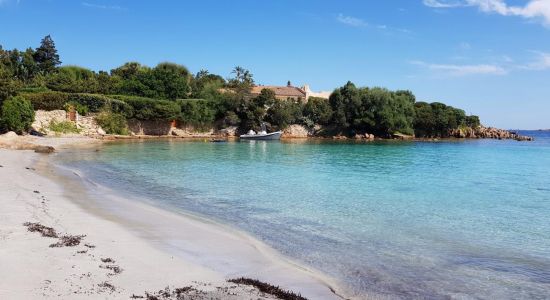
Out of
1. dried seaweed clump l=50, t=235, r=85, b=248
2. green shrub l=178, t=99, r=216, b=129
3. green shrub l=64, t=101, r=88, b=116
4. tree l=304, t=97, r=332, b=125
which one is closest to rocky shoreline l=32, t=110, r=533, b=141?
green shrub l=64, t=101, r=88, b=116

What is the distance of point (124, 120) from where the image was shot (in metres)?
63.7

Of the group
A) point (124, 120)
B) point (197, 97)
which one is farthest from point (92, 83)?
point (197, 97)

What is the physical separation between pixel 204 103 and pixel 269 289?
6743 cm

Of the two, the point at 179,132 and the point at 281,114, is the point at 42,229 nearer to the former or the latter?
the point at 179,132

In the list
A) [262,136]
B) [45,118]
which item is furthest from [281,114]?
[45,118]

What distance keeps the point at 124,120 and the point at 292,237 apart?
57.9 m

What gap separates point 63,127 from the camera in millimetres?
55219

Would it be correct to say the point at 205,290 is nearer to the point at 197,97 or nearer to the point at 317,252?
the point at 317,252

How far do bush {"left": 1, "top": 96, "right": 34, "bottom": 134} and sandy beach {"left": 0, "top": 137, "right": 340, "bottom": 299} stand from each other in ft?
101

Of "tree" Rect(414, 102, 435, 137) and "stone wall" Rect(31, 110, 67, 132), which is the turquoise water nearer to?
"stone wall" Rect(31, 110, 67, 132)

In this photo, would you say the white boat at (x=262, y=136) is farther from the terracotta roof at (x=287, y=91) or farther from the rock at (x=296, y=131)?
the terracotta roof at (x=287, y=91)

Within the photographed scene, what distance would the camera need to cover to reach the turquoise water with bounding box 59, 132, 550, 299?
804 cm

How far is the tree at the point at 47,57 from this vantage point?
84.0m

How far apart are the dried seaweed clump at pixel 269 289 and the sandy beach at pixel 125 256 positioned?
116mm
